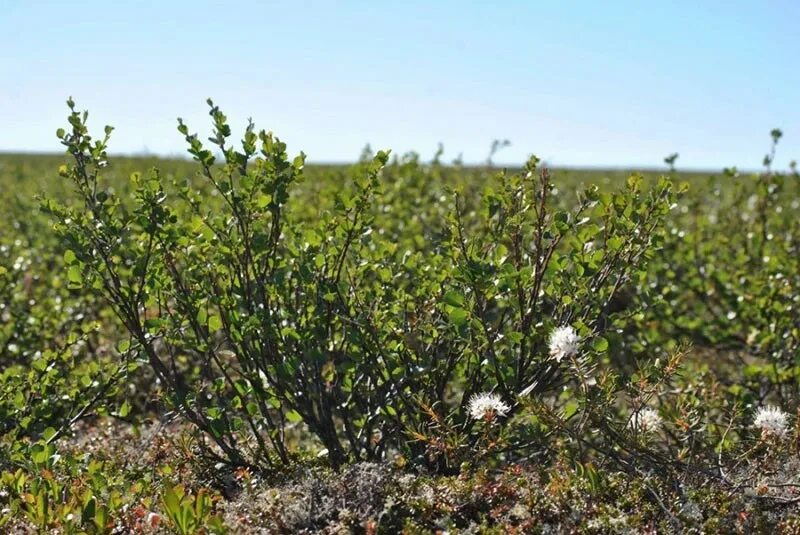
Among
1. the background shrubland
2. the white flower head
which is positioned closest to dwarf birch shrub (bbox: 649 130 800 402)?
the background shrubland

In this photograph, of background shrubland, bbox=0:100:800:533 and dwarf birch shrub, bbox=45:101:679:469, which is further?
dwarf birch shrub, bbox=45:101:679:469

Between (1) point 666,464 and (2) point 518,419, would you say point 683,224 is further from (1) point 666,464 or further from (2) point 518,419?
(1) point 666,464

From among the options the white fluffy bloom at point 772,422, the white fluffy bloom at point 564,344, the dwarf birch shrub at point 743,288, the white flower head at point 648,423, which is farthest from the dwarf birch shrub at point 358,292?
the dwarf birch shrub at point 743,288

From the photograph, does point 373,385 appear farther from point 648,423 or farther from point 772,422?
point 772,422

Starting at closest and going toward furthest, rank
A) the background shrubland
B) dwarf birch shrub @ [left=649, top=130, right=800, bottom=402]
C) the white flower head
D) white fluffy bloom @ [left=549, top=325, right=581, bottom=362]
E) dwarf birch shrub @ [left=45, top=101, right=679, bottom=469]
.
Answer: white fluffy bloom @ [left=549, top=325, right=581, bottom=362]
the background shrubland
the white flower head
dwarf birch shrub @ [left=45, top=101, right=679, bottom=469]
dwarf birch shrub @ [left=649, top=130, right=800, bottom=402]

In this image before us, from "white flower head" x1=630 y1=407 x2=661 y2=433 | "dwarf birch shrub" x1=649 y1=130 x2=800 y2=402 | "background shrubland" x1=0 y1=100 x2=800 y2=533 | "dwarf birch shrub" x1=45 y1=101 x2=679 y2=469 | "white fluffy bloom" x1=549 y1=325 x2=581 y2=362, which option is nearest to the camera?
"white fluffy bloom" x1=549 y1=325 x2=581 y2=362

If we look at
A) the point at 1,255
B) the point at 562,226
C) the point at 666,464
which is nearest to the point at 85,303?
the point at 1,255

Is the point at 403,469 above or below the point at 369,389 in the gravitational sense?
below

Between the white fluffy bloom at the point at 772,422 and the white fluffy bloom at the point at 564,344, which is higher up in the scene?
the white fluffy bloom at the point at 564,344

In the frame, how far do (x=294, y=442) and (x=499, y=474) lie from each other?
4.87ft

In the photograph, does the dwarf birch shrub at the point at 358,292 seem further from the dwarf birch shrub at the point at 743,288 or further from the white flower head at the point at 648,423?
the dwarf birch shrub at the point at 743,288

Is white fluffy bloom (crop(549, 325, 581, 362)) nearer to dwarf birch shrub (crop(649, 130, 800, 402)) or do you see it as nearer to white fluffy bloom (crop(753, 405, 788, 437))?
white fluffy bloom (crop(753, 405, 788, 437))

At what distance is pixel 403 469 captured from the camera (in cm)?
363

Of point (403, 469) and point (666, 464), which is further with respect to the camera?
point (403, 469)
